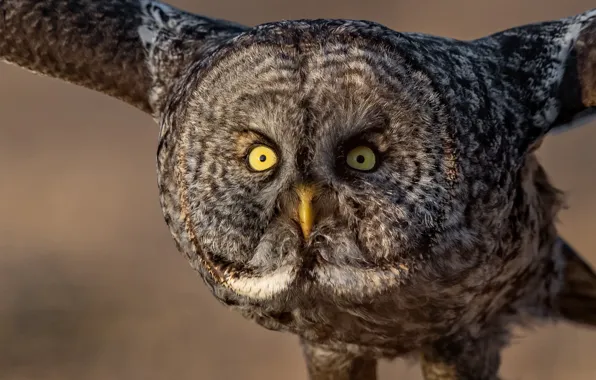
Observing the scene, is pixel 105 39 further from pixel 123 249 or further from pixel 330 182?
pixel 123 249

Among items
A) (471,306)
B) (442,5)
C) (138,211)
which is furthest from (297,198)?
(442,5)

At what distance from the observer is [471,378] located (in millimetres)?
3357

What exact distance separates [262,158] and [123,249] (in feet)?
14.6

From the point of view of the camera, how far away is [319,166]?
2354 mm

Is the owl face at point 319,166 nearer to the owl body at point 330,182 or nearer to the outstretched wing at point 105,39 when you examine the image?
the owl body at point 330,182

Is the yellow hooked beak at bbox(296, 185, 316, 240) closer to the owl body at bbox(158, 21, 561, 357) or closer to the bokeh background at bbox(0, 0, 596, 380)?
the owl body at bbox(158, 21, 561, 357)

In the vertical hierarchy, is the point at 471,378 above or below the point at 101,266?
below

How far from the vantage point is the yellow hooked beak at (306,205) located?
7.69 feet

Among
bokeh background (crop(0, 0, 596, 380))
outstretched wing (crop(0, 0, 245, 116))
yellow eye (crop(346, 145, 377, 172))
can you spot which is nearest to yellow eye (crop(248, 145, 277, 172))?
yellow eye (crop(346, 145, 377, 172))

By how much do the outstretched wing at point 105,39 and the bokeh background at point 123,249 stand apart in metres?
1.48

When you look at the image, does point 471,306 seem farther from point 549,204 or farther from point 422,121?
point 422,121

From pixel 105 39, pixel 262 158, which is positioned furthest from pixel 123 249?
pixel 262 158

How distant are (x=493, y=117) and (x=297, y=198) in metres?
0.66

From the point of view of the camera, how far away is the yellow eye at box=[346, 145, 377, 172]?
2381 mm
